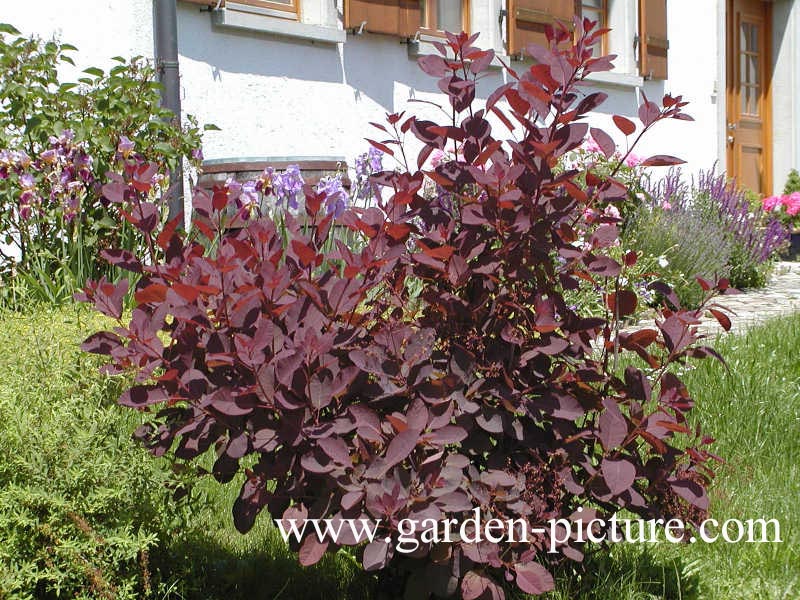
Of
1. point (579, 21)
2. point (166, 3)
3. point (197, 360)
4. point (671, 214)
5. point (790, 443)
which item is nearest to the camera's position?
point (197, 360)

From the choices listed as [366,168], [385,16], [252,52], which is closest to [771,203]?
[385,16]

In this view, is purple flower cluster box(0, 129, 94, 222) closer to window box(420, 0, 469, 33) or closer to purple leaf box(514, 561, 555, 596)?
purple leaf box(514, 561, 555, 596)

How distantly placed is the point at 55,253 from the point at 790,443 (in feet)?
9.24

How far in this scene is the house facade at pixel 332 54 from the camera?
5164 mm

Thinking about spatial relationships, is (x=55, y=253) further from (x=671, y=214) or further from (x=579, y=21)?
(x=671, y=214)

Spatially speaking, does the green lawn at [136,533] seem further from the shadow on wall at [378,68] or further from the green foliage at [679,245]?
the shadow on wall at [378,68]

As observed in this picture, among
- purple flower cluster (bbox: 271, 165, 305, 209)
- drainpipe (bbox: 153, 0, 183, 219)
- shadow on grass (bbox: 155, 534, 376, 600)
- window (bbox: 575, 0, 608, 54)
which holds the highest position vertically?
window (bbox: 575, 0, 608, 54)

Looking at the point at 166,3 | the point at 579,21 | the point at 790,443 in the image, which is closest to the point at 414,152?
the point at 166,3

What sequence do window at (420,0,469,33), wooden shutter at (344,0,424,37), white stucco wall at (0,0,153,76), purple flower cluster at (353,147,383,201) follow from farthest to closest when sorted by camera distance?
window at (420,0,469,33), wooden shutter at (344,0,424,37), white stucco wall at (0,0,153,76), purple flower cluster at (353,147,383,201)

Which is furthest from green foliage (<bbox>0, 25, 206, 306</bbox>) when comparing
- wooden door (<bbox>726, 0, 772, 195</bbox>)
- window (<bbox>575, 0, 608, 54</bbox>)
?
wooden door (<bbox>726, 0, 772, 195</bbox>)

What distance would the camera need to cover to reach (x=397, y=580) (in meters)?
2.04

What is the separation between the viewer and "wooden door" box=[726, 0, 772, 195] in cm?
1090

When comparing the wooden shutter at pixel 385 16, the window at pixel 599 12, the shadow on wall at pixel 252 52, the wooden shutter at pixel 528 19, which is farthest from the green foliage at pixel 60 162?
the window at pixel 599 12

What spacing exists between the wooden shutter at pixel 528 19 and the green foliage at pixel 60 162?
3.70m
